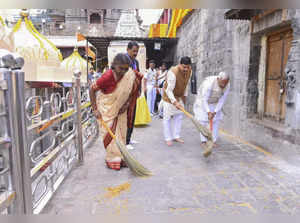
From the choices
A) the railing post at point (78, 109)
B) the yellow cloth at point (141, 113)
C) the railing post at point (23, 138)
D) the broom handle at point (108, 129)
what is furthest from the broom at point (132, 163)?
the yellow cloth at point (141, 113)

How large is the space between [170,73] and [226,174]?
1.98 meters

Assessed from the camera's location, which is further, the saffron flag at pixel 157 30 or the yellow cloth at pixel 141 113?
the saffron flag at pixel 157 30

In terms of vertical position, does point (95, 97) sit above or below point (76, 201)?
above

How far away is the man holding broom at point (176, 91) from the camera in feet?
13.4

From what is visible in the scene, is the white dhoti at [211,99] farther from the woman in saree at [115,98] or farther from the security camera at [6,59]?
the security camera at [6,59]

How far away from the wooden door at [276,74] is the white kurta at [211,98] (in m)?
0.80

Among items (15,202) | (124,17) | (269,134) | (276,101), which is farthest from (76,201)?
(124,17)

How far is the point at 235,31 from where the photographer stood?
15.9 feet

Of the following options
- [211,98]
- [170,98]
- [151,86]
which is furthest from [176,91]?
[151,86]

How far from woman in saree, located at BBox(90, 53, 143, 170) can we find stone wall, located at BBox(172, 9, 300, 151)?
2.18 m

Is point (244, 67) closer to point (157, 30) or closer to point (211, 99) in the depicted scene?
point (211, 99)

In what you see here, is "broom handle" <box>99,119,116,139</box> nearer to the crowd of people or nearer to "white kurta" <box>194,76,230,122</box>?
the crowd of people

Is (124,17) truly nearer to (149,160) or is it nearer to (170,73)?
(170,73)

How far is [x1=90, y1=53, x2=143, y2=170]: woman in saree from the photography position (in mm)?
2986
